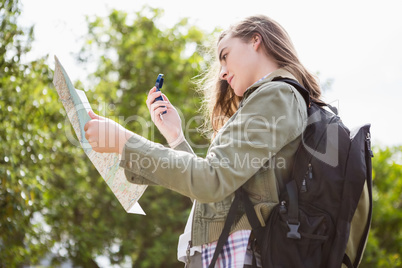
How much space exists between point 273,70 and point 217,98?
0.52 metres

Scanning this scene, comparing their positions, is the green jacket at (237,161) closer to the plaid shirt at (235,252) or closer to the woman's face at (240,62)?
the plaid shirt at (235,252)

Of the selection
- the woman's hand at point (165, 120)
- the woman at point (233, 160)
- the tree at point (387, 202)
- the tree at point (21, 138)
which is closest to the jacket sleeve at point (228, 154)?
the woman at point (233, 160)

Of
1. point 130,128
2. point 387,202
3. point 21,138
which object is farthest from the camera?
point 387,202

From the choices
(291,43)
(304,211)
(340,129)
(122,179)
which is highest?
(291,43)

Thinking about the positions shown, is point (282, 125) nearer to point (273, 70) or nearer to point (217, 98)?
point (273, 70)

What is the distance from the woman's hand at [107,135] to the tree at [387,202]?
1040 cm

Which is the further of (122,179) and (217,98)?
(217,98)

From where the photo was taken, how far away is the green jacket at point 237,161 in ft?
4.16

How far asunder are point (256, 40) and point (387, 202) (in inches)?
453

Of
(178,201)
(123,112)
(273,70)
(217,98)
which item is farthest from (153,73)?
(273,70)

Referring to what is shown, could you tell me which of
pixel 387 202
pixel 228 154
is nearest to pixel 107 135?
pixel 228 154

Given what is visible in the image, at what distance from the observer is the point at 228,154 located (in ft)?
4.25

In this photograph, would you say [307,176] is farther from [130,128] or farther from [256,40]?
[130,128]

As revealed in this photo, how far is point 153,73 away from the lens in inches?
313
